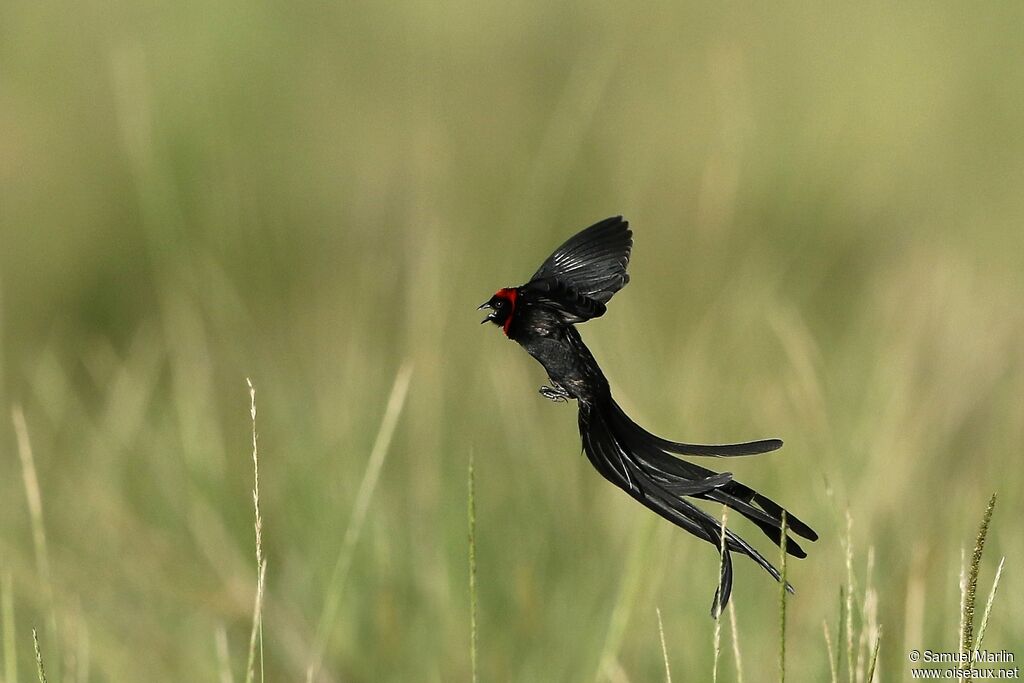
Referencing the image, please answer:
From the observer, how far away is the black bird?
1.57ft

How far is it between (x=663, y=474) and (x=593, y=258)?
11 centimetres

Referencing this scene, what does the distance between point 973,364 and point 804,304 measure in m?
0.83

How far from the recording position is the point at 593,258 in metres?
0.55

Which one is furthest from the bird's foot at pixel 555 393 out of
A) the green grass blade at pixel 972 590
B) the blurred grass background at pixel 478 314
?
the blurred grass background at pixel 478 314

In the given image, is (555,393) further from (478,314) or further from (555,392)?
(478,314)

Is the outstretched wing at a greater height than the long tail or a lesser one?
greater

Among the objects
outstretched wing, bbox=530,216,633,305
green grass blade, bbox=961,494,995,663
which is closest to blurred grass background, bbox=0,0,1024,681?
green grass blade, bbox=961,494,995,663

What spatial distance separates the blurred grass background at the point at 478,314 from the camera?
4.95ft

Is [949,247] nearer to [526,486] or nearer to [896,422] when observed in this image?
[896,422]

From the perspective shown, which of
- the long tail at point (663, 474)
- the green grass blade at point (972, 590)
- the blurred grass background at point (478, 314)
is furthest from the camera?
the blurred grass background at point (478, 314)

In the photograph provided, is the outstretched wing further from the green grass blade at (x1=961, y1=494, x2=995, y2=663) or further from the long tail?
the green grass blade at (x1=961, y1=494, x2=995, y2=663)

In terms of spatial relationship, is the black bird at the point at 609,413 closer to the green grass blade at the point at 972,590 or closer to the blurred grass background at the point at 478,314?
the green grass blade at the point at 972,590

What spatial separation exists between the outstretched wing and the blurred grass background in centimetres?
47

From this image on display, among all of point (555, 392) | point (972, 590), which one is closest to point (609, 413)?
point (555, 392)
